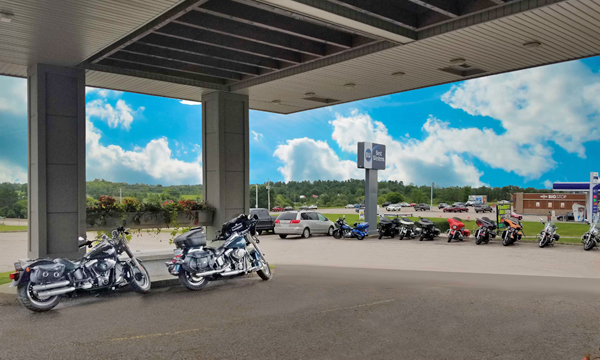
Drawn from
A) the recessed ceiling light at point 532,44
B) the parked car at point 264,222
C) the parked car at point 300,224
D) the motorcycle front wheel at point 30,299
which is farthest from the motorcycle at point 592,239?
the motorcycle front wheel at point 30,299

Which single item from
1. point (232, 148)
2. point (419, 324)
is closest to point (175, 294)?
point (419, 324)

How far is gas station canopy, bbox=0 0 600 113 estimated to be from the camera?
714 cm

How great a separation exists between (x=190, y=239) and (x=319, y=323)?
11.3ft

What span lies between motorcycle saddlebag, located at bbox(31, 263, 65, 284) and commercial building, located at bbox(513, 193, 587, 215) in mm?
48913

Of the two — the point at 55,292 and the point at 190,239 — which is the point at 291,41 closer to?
the point at 190,239

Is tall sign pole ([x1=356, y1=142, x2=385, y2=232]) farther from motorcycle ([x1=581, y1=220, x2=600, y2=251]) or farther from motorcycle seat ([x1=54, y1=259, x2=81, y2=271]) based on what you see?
motorcycle seat ([x1=54, y1=259, x2=81, y2=271])

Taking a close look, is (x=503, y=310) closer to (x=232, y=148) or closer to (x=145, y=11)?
(x=145, y=11)

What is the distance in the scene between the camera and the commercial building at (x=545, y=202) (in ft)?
156

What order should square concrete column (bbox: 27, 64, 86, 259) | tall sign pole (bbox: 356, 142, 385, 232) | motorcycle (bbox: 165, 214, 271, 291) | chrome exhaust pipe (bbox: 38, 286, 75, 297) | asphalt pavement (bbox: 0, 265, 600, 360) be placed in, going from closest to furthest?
asphalt pavement (bbox: 0, 265, 600, 360) < chrome exhaust pipe (bbox: 38, 286, 75, 297) < motorcycle (bbox: 165, 214, 271, 291) < square concrete column (bbox: 27, 64, 86, 259) < tall sign pole (bbox: 356, 142, 385, 232)

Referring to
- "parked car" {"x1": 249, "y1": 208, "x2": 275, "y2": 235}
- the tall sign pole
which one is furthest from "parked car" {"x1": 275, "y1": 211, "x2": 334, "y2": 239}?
the tall sign pole

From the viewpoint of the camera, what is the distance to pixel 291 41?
9.50 meters

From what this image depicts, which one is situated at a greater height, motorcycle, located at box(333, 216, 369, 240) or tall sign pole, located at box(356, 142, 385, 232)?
tall sign pole, located at box(356, 142, 385, 232)

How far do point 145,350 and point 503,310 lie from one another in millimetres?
4899

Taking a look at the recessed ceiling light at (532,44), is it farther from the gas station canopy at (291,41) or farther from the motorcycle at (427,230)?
the motorcycle at (427,230)
